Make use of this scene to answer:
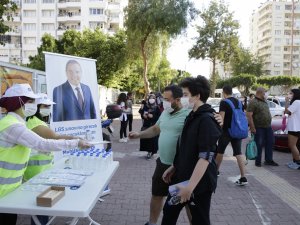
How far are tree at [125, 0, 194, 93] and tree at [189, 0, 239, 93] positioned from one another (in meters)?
15.6

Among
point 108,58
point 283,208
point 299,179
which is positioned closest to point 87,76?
point 283,208

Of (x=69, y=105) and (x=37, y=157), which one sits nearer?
(x=37, y=157)

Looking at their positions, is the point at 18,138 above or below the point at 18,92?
below

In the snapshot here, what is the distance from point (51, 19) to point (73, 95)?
72.4 meters

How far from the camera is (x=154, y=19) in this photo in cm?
2366

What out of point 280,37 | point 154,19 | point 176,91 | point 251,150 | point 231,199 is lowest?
point 231,199

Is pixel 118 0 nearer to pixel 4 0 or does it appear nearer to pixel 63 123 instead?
pixel 4 0

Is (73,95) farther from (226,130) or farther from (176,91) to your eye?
(226,130)

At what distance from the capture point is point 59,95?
5.67 meters

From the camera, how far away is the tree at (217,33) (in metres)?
40.0

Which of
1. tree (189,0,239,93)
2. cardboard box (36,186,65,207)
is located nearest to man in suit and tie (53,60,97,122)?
cardboard box (36,186,65,207)

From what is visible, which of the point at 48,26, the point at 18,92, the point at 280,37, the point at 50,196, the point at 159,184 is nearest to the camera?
the point at 50,196

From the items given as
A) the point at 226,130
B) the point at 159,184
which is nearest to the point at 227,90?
the point at 226,130

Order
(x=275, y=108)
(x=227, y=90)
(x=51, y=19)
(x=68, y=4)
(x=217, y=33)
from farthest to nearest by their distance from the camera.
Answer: (x=51, y=19) < (x=68, y=4) < (x=217, y=33) < (x=275, y=108) < (x=227, y=90)
